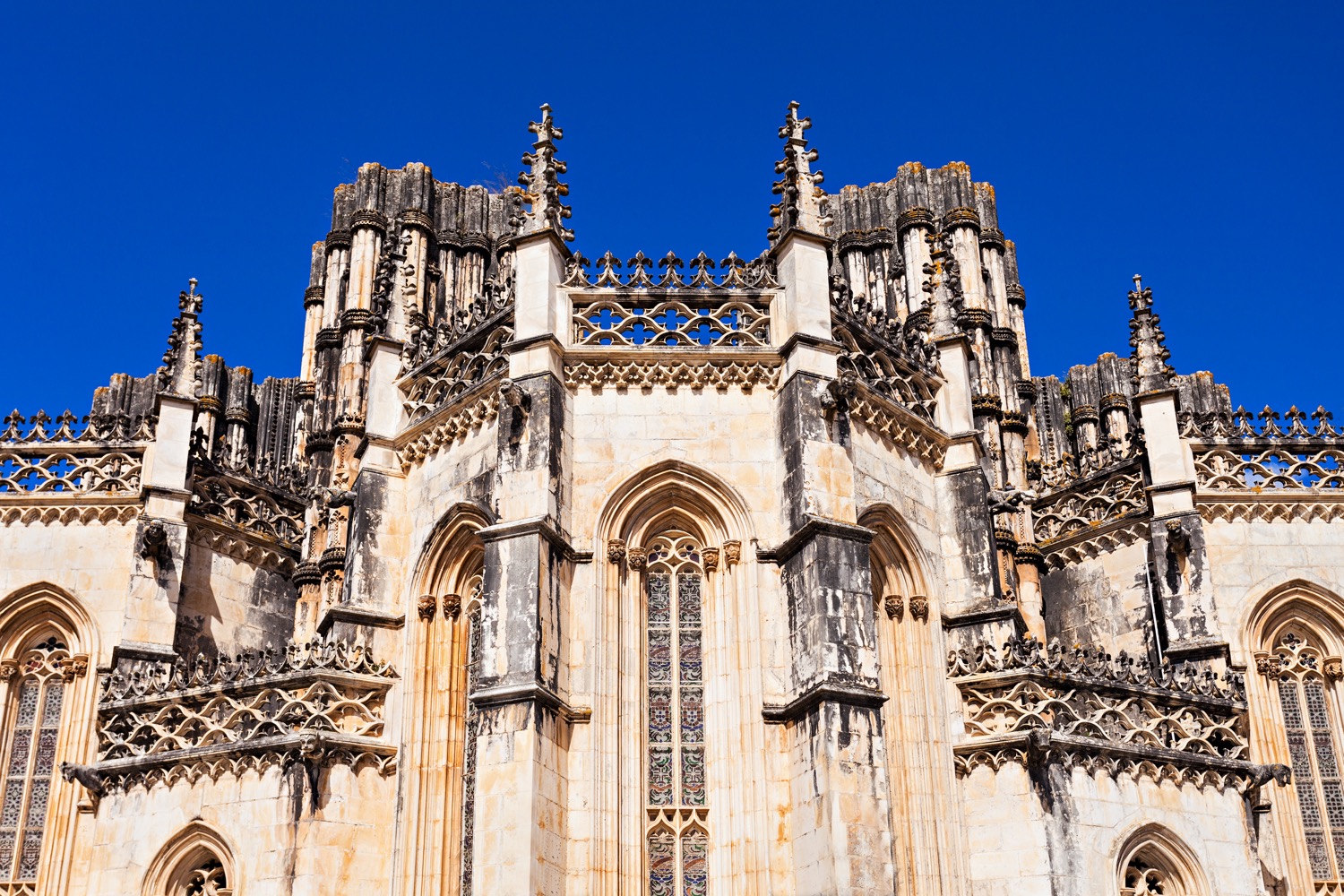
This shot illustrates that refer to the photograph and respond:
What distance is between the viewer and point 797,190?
71.6 feet

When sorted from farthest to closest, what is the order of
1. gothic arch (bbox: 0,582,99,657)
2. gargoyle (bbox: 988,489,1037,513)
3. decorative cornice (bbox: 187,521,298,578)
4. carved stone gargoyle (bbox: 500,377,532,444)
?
decorative cornice (bbox: 187,521,298,578) → gothic arch (bbox: 0,582,99,657) → gargoyle (bbox: 988,489,1037,513) → carved stone gargoyle (bbox: 500,377,532,444)

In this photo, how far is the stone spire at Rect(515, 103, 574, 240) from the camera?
21641 millimetres

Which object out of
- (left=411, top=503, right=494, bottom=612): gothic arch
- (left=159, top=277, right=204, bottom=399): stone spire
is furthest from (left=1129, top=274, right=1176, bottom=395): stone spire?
(left=159, top=277, right=204, bottom=399): stone spire

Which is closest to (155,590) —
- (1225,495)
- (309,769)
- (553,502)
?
(309,769)

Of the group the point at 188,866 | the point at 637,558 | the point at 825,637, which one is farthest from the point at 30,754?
the point at 825,637

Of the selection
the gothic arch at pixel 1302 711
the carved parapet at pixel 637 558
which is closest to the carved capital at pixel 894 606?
the carved parapet at pixel 637 558

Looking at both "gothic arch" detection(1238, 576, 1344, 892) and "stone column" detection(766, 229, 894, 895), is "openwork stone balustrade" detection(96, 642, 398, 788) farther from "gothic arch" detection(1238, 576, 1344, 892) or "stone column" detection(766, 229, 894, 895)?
"gothic arch" detection(1238, 576, 1344, 892)

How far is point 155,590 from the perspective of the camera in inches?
955

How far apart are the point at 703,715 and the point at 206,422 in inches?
922

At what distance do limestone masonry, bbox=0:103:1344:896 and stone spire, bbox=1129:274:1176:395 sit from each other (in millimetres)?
181

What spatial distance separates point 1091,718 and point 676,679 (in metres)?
5.77

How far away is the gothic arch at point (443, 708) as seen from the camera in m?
19.5

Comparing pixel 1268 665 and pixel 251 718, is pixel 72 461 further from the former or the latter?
pixel 1268 665

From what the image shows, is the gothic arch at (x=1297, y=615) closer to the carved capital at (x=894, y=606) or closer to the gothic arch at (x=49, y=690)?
the carved capital at (x=894, y=606)
